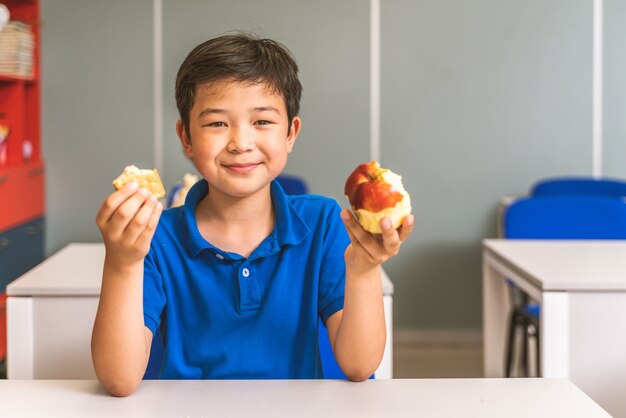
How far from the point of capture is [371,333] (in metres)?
1.21

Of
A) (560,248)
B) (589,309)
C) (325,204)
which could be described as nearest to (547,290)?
(589,309)

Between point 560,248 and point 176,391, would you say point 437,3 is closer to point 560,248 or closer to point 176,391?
point 560,248

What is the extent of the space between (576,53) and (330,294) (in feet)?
11.1

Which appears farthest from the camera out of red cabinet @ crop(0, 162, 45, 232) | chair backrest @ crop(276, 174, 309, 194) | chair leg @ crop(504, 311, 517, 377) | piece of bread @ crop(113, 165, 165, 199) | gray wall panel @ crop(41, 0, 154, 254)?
gray wall panel @ crop(41, 0, 154, 254)

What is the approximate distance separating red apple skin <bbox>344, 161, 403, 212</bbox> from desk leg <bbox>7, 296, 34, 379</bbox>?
1.11 m

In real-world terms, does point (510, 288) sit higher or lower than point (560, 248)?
lower

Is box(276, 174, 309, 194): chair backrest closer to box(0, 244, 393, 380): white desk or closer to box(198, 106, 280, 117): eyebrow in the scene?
box(0, 244, 393, 380): white desk

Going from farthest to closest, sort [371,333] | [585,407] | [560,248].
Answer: [560,248], [371,333], [585,407]

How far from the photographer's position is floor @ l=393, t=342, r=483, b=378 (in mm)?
3852

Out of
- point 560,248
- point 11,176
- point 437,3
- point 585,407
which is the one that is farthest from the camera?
point 437,3

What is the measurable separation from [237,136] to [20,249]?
3.02 metres

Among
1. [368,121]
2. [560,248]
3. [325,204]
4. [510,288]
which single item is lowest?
[510,288]

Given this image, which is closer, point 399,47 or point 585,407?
point 585,407


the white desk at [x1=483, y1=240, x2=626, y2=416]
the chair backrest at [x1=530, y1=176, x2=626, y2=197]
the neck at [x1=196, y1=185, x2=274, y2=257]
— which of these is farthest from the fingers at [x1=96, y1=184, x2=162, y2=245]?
the chair backrest at [x1=530, y1=176, x2=626, y2=197]
